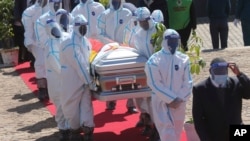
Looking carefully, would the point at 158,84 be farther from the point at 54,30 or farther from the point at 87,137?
the point at 54,30

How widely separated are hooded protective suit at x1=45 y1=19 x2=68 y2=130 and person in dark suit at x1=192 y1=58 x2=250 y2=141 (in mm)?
2829

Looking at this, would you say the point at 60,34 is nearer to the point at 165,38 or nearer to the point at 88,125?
the point at 88,125

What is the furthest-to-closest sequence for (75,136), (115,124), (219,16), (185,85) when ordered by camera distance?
(219,16) < (115,124) < (75,136) < (185,85)

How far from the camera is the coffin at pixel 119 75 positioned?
8447mm


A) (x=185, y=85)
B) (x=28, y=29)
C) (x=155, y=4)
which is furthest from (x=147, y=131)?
(x=155, y=4)

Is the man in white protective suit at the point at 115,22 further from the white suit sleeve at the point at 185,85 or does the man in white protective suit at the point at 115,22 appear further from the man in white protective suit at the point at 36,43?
the white suit sleeve at the point at 185,85

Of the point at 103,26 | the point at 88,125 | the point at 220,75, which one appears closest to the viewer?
the point at 220,75

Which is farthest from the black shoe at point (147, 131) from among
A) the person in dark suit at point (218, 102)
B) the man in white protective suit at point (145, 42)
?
the person in dark suit at point (218, 102)

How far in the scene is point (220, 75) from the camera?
21.4 feet

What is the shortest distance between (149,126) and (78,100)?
3.42ft

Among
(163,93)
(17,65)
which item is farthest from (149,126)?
(17,65)

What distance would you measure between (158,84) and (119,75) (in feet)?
2.94

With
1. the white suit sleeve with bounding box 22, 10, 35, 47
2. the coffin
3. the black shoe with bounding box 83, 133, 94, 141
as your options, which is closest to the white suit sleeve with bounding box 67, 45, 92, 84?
the coffin

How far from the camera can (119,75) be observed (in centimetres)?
848
